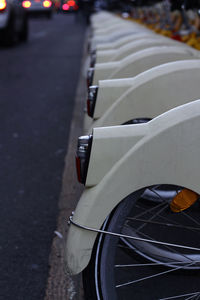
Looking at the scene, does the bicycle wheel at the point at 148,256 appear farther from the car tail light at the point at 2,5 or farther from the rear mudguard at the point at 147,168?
the car tail light at the point at 2,5

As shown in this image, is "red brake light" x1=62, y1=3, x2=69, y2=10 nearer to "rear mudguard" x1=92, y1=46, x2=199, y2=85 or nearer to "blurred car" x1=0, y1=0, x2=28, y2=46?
"blurred car" x1=0, y1=0, x2=28, y2=46

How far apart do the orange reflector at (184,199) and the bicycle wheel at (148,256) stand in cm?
10

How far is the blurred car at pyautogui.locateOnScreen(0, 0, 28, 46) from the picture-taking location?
45.1ft

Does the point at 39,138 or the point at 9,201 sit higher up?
the point at 9,201

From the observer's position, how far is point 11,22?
47.5 ft

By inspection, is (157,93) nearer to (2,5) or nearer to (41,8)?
(2,5)

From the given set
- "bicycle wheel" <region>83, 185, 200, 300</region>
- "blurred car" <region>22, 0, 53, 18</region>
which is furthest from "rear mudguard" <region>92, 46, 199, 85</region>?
"blurred car" <region>22, 0, 53, 18</region>

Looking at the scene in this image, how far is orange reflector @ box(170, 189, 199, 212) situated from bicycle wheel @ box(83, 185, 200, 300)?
4.1 inches

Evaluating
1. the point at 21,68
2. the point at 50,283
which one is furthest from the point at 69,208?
the point at 21,68

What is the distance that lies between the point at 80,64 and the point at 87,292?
34.3 feet

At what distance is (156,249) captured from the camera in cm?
265

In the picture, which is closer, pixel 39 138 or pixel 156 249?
pixel 156 249

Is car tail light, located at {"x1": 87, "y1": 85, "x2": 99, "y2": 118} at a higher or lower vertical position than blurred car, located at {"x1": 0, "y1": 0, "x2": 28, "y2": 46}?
higher

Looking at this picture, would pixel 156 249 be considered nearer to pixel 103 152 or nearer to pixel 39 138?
pixel 103 152
